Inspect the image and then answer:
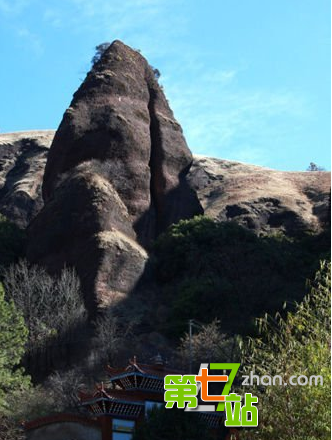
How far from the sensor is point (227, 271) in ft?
168

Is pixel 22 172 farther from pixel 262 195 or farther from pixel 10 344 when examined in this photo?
pixel 10 344

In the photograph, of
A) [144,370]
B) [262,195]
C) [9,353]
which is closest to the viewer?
[144,370]

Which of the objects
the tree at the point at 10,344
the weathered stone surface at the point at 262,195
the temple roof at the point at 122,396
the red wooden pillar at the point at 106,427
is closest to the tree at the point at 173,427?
the red wooden pillar at the point at 106,427

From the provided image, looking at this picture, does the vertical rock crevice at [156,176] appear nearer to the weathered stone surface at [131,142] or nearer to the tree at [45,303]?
the weathered stone surface at [131,142]

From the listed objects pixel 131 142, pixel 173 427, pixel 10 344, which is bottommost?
pixel 173 427

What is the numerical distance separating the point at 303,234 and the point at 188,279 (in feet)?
38.7

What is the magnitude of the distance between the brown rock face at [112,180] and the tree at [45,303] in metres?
1.63

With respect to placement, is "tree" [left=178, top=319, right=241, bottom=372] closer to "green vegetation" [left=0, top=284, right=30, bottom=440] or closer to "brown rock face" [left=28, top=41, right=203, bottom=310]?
"brown rock face" [left=28, top=41, right=203, bottom=310]

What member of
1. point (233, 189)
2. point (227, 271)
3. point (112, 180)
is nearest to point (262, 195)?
point (233, 189)

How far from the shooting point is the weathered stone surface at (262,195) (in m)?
67.0

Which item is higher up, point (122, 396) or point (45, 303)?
point (45, 303)

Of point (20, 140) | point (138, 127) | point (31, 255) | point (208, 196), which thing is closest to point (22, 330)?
point (31, 255)

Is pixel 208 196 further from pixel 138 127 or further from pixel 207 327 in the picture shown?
pixel 207 327

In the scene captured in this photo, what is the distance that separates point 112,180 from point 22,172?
31.1 metres
